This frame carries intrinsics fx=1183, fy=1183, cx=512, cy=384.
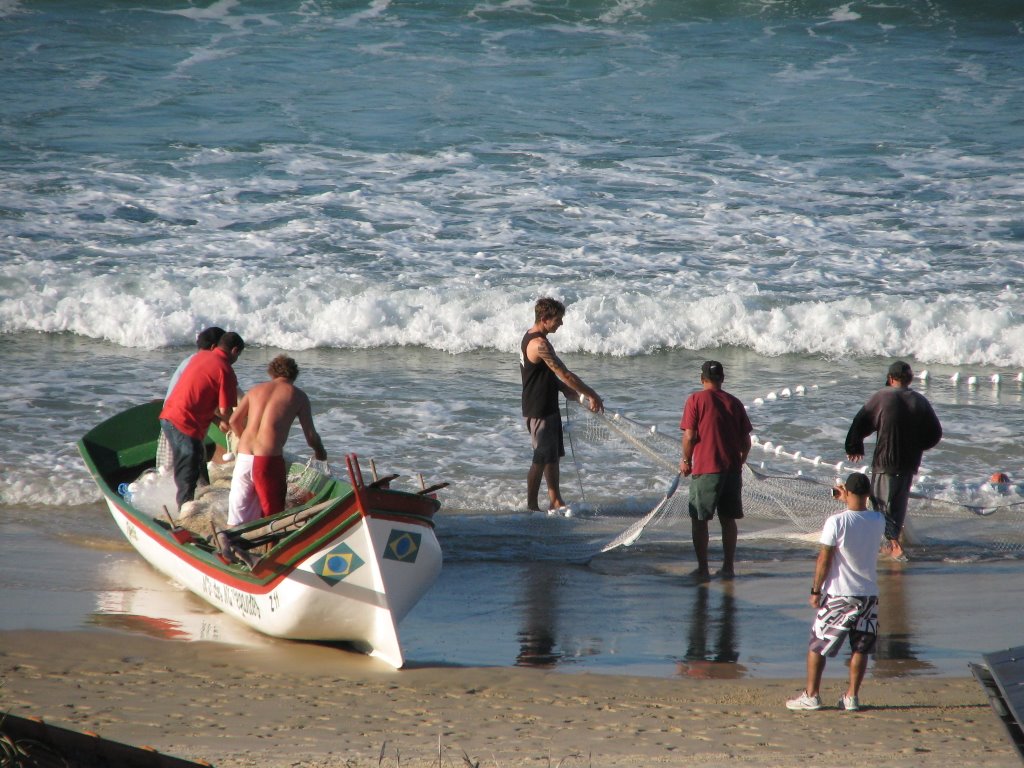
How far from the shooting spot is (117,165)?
18.8 metres

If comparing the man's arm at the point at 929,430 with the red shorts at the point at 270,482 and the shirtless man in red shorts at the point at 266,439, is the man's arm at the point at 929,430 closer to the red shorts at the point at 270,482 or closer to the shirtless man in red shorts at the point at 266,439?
the shirtless man in red shorts at the point at 266,439

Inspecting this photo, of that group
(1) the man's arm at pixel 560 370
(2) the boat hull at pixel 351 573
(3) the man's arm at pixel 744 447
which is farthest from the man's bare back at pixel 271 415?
(3) the man's arm at pixel 744 447

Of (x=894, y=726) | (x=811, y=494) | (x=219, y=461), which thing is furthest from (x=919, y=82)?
(x=894, y=726)

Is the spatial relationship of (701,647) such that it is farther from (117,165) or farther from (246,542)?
(117,165)

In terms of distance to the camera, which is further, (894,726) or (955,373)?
(955,373)

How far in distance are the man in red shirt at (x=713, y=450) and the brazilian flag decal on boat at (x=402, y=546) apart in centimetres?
207

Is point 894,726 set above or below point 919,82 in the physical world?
below

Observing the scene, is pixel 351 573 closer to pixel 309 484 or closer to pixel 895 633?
pixel 309 484

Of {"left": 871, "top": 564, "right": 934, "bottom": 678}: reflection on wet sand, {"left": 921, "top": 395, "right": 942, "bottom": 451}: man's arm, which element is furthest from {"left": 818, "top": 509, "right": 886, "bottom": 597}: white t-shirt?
{"left": 921, "top": 395, "right": 942, "bottom": 451}: man's arm

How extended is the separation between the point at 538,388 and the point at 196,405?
2352mm

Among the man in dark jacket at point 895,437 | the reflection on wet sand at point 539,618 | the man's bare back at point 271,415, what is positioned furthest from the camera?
the man in dark jacket at point 895,437

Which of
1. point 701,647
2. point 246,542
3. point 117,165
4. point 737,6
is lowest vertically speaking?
point 701,647

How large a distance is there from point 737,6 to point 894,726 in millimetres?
22240

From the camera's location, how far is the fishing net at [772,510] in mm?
7918
